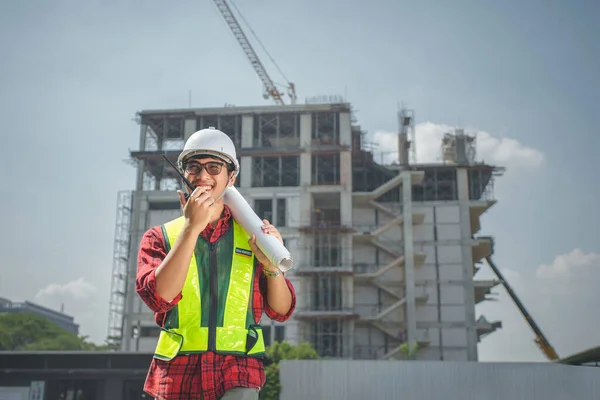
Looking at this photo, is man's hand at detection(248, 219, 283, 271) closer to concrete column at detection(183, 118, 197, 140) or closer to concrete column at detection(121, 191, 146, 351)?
concrete column at detection(121, 191, 146, 351)

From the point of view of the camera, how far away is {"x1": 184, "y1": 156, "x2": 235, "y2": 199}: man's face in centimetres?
371

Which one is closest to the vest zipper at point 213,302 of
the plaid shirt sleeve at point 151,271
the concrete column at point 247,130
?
the plaid shirt sleeve at point 151,271

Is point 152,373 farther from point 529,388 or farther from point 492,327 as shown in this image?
point 492,327

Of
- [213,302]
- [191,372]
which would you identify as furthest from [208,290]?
[191,372]

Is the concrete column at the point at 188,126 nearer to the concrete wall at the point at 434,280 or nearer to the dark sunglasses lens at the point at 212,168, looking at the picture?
the concrete wall at the point at 434,280

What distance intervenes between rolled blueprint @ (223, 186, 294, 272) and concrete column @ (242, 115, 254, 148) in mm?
62877

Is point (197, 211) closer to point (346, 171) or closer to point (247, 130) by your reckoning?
point (346, 171)

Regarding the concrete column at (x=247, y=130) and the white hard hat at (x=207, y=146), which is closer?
the white hard hat at (x=207, y=146)

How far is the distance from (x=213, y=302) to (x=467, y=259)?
66271 mm

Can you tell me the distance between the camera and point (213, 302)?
3.54 metres

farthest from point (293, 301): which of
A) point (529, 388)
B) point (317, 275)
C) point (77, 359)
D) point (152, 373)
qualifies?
point (317, 275)

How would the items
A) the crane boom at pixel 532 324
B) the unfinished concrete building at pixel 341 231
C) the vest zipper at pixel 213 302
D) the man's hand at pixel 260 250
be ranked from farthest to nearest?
the crane boom at pixel 532 324 < the unfinished concrete building at pixel 341 231 < the man's hand at pixel 260 250 < the vest zipper at pixel 213 302

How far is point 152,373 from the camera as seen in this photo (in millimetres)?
3572

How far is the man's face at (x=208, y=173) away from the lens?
3709 mm
